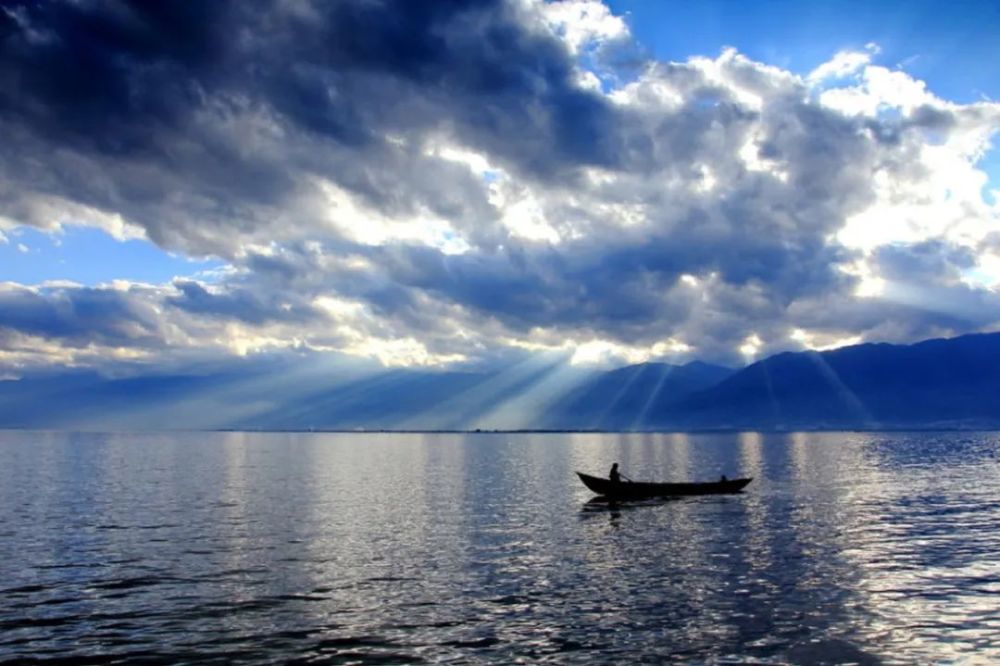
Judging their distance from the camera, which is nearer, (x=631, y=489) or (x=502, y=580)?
(x=502, y=580)

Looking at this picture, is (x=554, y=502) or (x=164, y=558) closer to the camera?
(x=164, y=558)

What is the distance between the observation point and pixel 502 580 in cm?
3847

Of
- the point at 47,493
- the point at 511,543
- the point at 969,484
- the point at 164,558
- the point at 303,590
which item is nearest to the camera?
the point at 303,590

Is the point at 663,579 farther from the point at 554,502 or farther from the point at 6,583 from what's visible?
the point at 554,502

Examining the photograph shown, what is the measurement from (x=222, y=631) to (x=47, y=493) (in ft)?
231

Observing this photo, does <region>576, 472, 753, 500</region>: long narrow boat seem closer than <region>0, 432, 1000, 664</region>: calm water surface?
No

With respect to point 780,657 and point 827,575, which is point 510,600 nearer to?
point 780,657

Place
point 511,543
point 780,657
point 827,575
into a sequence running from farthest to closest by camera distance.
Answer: point 511,543, point 827,575, point 780,657

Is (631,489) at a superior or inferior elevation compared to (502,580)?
superior

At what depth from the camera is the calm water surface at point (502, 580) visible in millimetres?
27266

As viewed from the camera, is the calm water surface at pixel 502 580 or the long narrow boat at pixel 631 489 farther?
the long narrow boat at pixel 631 489

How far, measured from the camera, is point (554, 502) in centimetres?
7988

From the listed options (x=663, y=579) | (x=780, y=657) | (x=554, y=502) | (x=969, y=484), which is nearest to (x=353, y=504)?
(x=554, y=502)

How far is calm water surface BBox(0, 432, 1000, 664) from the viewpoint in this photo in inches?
1073
